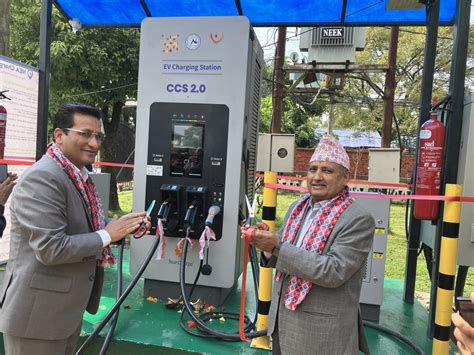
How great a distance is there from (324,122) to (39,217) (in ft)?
98.0

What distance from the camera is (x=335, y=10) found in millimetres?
4219

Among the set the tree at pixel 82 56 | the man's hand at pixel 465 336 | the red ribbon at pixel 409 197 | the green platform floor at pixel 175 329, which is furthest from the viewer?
the tree at pixel 82 56

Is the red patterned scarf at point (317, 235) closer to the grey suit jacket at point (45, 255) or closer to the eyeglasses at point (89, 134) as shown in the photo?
the grey suit jacket at point (45, 255)

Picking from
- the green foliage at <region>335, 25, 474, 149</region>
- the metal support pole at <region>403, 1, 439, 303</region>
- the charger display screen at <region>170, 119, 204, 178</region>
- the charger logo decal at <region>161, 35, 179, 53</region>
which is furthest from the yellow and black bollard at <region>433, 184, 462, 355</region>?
the green foliage at <region>335, 25, 474, 149</region>

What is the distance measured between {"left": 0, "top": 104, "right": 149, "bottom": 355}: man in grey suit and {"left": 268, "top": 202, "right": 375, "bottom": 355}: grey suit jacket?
32.6 inches

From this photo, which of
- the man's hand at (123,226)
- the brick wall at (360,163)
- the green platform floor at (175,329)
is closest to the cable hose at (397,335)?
Answer: the green platform floor at (175,329)

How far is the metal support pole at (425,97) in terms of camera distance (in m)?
3.66

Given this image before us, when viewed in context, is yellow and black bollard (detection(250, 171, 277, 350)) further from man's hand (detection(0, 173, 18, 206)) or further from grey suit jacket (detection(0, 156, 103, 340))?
man's hand (detection(0, 173, 18, 206))

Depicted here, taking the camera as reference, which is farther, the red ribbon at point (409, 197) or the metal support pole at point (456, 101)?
the metal support pole at point (456, 101)

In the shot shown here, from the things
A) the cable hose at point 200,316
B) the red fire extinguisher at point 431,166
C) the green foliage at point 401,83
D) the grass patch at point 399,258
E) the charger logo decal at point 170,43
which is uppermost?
the green foliage at point 401,83

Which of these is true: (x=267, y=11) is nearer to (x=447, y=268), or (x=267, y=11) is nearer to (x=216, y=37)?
(x=216, y=37)

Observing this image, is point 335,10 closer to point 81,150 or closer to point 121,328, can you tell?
point 81,150

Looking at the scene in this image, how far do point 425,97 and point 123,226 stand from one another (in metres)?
3.06

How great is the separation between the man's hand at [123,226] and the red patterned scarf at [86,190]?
0.27ft
